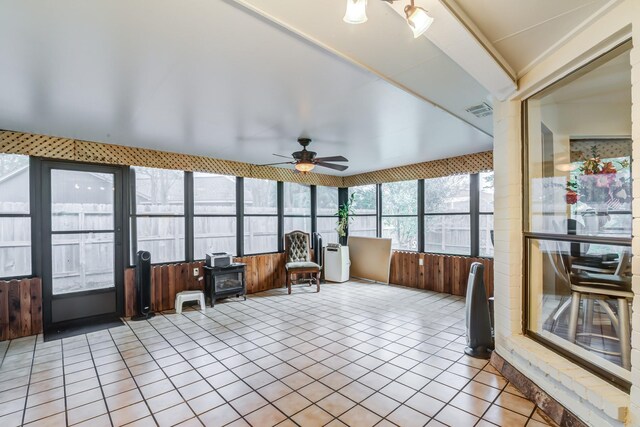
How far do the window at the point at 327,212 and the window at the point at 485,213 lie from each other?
10.7ft

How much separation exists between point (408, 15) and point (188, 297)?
4.60 m

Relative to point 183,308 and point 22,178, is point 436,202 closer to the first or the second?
point 183,308

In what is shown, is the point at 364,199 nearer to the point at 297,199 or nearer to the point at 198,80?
the point at 297,199

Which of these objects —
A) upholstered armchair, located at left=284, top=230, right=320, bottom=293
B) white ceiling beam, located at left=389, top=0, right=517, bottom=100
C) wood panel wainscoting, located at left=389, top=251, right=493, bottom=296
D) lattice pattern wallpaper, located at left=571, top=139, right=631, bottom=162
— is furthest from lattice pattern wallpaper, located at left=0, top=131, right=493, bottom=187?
white ceiling beam, located at left=389, top=0, right=517, bottom=100

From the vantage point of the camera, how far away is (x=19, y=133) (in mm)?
3613

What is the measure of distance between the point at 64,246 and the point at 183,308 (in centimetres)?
177

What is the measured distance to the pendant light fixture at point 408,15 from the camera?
3.81 feet

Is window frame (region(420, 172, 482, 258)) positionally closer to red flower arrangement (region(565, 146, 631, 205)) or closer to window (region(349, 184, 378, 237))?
window (region(349, 184, 378, 237))

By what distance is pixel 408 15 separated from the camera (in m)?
1.21

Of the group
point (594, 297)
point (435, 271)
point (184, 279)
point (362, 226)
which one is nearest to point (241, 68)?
point (594, 297)

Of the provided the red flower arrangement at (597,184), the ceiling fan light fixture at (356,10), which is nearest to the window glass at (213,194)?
the ceiling fan light fixture at (356,10)

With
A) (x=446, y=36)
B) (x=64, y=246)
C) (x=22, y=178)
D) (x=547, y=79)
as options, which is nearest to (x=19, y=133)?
(x=22, y=178)

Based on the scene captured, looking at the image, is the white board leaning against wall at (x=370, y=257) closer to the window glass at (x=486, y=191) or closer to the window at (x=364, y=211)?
the window at (x=364, y=211)

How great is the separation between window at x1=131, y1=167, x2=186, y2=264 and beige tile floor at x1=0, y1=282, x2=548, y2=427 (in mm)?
1147
